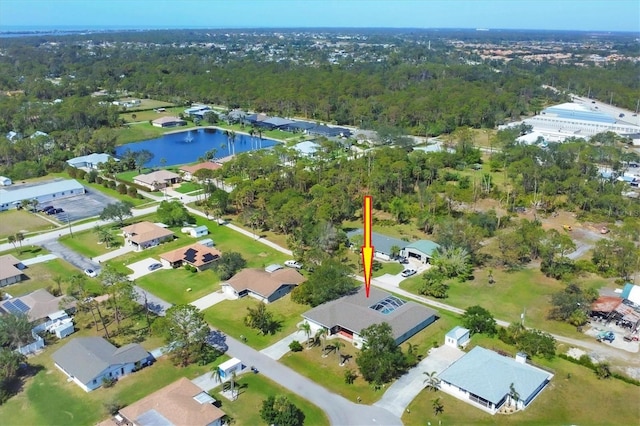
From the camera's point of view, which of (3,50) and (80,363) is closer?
(80,363)

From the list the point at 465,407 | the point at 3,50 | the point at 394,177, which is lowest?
the point at 465,407

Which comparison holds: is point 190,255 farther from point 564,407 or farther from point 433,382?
point 564,407

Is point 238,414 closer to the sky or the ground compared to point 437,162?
closer to the ground

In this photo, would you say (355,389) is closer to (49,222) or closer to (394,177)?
(394,177)

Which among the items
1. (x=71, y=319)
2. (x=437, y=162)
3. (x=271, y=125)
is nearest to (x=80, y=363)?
(x=71, y=319)

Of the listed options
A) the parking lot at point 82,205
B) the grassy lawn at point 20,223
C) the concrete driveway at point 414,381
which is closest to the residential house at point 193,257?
the parking lot at point 82,205

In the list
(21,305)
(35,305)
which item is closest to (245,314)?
(35,305)

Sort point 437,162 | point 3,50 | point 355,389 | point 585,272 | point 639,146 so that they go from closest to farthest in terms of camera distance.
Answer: point 355,389 < point 585,272 < point 437,162 < point 639,146 < point 3,50
